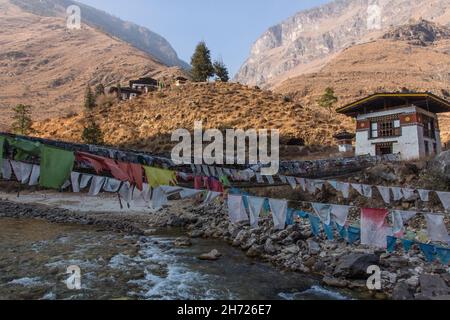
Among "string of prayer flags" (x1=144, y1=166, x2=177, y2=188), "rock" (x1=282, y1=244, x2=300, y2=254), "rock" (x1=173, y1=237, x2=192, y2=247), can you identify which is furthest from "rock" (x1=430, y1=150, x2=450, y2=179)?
"string of prayer flags" (x1=144, y1=166, x2=177, y2=188)

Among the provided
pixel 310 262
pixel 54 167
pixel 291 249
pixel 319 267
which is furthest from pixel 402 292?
pixel 54 167

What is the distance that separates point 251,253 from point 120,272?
21.0 feet

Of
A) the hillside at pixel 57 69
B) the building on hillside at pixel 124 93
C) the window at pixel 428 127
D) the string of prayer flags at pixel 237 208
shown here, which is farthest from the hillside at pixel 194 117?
the hillside at pixel 57 69

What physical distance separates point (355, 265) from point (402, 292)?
2.15m

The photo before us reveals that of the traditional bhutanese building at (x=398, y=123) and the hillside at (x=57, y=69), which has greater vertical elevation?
the hillside at (x=57, y=69)

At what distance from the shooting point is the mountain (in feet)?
394

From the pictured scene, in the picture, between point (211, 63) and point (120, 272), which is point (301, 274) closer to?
point (120, 272)

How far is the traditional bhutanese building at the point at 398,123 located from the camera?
34.1 m

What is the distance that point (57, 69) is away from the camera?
15712 cm

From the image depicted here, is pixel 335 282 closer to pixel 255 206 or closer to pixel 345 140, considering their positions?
pixel 255 206

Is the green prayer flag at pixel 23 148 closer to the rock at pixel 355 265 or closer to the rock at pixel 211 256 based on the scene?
the rock at pixel 211 256

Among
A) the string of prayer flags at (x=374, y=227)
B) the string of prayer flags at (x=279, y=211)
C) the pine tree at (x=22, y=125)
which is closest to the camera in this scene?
the string of prayer flags at (x=374, y=227)

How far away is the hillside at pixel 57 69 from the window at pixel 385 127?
91254 mm
